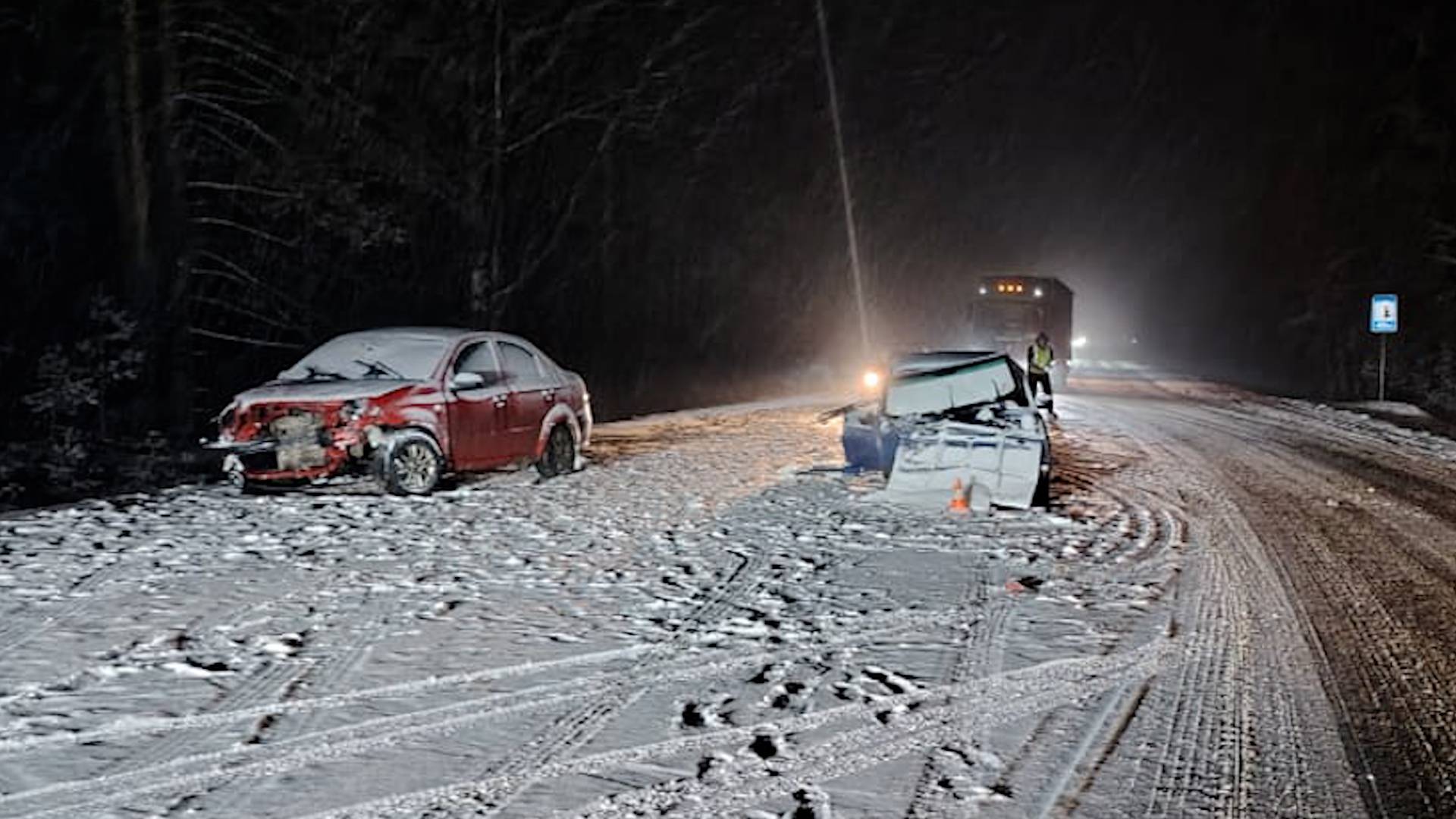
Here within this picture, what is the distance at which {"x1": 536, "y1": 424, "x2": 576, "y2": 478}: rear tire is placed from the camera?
13773 mm

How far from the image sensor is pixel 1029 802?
455cm

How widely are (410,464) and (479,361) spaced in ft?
5.23

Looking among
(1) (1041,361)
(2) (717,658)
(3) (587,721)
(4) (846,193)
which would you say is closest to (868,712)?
(2) (717,658)

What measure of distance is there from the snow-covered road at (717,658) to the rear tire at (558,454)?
1420 millimetres

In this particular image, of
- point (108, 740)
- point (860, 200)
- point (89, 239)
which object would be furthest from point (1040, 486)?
point (860, 200)

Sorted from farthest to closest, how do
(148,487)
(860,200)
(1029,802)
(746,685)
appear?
(860,200), (148,487), (746,685), (1029,802)

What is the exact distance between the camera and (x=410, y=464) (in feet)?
38.8

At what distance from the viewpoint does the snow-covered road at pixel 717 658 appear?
4699 millimetres

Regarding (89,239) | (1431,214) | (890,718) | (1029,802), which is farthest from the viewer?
(1431,214)

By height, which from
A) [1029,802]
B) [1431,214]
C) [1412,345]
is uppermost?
[1431,214]

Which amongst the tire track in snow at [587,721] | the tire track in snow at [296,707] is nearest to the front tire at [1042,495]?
the tire track in snow at [587,721]

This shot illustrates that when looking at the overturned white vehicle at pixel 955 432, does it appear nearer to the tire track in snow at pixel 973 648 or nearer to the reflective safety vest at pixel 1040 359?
the tire track in snow at pixel 973 648

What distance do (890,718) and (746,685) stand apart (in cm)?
80

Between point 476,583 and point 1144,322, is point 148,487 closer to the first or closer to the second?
point 476,583
